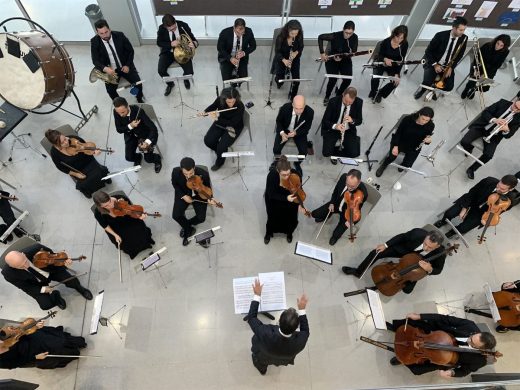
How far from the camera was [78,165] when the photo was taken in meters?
4.96

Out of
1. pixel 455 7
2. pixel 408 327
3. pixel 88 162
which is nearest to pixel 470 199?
pixel 408 327

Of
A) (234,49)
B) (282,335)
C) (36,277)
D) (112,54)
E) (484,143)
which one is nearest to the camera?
(282,335)

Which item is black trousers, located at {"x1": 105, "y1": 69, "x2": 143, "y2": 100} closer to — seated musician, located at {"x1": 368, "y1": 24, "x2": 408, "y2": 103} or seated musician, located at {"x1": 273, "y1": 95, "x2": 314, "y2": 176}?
seated musician, located at {"x1": 273, "y1": 95, "x2": 314, "y2": 176}

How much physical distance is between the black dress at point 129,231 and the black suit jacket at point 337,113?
298 cm

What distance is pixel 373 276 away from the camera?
4.55 metres

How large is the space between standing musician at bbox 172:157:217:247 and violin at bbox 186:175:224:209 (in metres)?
0.02

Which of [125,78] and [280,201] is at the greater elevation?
[125,78]

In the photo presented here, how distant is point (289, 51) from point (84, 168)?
3.64m

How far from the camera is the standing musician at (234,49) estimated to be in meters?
6.05

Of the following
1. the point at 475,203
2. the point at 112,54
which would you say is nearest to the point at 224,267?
the point at 475,203

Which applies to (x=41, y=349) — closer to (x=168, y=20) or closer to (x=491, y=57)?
(x=168, y=20)

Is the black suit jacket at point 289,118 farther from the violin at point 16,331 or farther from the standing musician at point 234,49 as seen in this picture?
the violin at point 16,331

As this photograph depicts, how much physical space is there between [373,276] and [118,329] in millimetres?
3170

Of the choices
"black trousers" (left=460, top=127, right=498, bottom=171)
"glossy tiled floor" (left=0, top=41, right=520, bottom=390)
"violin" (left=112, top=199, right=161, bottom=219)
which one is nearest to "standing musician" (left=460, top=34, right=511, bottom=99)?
"glossy tiled floor" (left=0, top=41, right=520, bottom=390)
